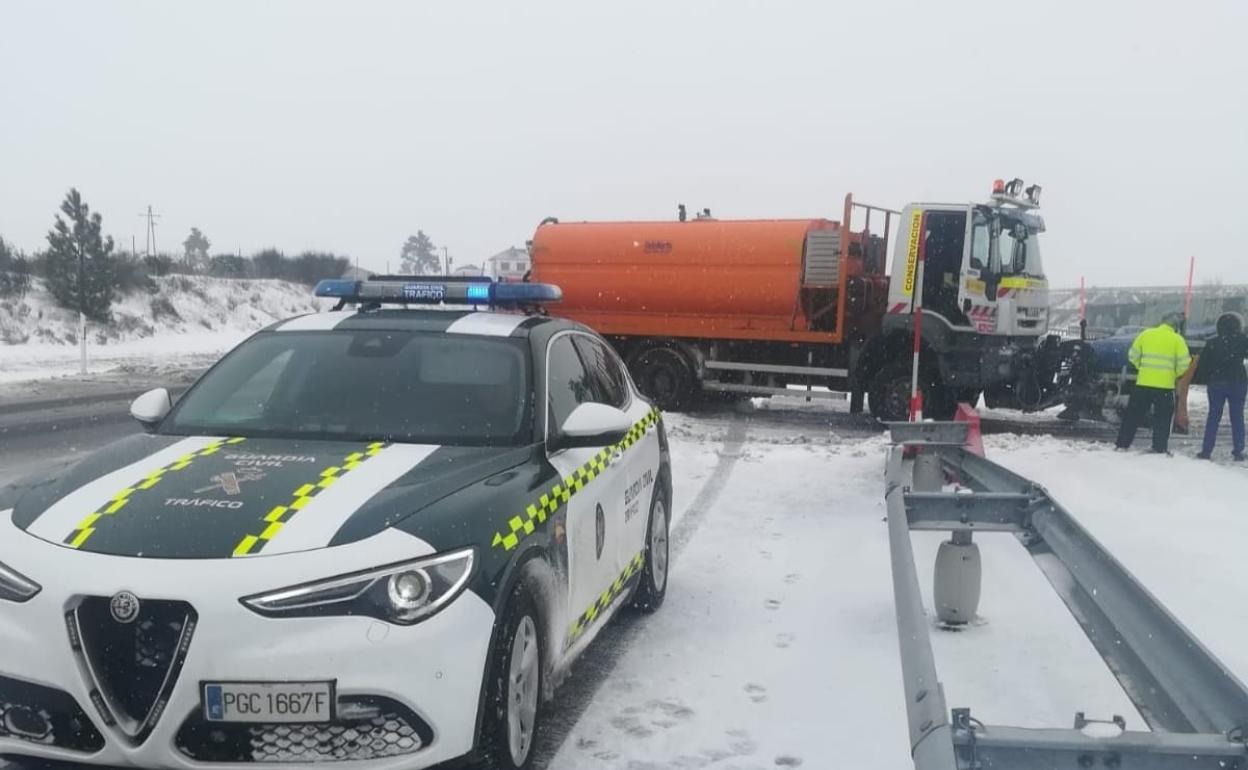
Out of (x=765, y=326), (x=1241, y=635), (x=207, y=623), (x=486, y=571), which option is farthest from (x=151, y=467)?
(x=765, y=326)

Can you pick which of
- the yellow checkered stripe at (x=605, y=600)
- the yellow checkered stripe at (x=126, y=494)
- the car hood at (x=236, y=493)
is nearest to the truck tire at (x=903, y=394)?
the yellow checkered stripe at (x=605, y=600)

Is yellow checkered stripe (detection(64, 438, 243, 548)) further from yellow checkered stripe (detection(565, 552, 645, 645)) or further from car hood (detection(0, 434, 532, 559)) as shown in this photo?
yellow checkered stripe (detection(565, 552, 645, 645))

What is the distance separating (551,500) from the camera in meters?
3.72

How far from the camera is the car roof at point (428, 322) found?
15.1 ft

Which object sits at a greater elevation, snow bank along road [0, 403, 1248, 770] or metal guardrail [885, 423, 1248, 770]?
metal guardrail [885, 423, 1248, 770]

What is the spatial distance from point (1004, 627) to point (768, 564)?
67.9 inches

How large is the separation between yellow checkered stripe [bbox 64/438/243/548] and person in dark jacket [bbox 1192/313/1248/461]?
11.1 meters

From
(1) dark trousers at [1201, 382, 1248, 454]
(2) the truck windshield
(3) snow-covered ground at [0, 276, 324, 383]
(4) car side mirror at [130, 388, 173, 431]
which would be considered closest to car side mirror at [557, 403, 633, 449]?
(4) car side mirror at [130, 388, 173, 431]

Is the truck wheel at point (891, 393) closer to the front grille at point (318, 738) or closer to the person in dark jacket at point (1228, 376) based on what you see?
the person in dark jacket at point (1228, 376)

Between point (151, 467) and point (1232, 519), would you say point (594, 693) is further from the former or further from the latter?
point (1232, 519)

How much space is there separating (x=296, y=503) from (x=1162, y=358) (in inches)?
420

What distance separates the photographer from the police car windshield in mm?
4059

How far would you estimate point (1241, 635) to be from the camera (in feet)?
16.7

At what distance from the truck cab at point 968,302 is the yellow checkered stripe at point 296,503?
429 inches
